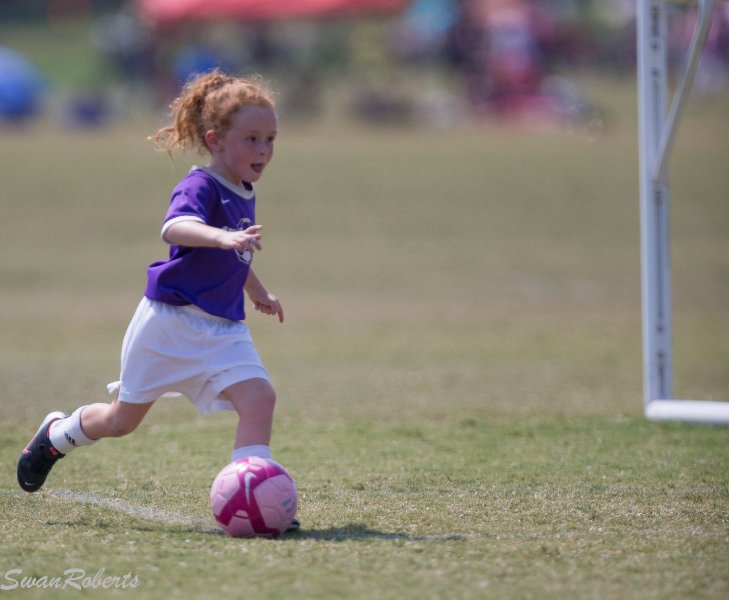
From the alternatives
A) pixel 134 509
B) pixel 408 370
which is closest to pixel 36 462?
pixel 134 509

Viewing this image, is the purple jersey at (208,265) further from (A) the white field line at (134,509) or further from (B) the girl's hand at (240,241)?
(A) the white field line at (134,509)

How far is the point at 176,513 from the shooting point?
14.5 ft

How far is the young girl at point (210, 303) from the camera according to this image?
4.27 metres

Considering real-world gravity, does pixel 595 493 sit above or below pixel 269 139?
below

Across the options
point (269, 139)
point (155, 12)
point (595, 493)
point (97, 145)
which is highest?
point (155, 12)

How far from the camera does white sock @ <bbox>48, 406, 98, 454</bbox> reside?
4582 mm

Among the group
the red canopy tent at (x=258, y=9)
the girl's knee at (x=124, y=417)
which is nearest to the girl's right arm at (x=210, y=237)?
the girl's knee at (x=124, y=417)

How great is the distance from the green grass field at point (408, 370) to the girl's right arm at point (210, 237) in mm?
1078

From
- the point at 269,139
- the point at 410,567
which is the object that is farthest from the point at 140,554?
the point at 269,139

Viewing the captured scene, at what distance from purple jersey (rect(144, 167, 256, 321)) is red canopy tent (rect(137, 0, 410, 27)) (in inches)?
839

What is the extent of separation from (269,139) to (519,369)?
490 cm

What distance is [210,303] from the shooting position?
171 inches

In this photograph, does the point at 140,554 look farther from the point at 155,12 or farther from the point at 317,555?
the point at 155,12

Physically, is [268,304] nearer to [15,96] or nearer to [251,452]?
[251,452]
